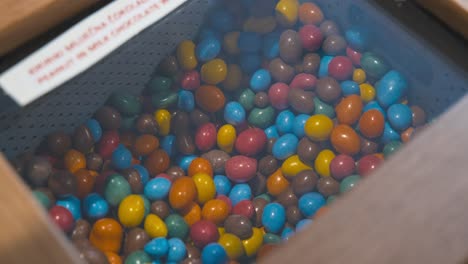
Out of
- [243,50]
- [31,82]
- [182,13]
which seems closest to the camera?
[31,82]

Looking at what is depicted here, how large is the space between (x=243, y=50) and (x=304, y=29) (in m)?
0.11

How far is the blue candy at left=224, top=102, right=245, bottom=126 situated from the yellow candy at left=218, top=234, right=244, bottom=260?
7.6 inches

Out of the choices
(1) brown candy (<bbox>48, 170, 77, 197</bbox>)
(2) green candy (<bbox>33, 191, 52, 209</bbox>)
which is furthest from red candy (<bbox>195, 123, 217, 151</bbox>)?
(2) green candy (<bbox>33, 191, 52, 209</bbox>)

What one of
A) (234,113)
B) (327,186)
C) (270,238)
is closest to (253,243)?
(270,238)

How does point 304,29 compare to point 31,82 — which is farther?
point 304,29

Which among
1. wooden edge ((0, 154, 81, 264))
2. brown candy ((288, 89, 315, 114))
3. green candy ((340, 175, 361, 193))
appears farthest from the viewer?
brown candy ((288, 89, 315, 114))

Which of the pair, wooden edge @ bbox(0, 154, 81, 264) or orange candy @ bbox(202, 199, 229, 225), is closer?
wooden edge @ bbox(0, 154, 81, 264)

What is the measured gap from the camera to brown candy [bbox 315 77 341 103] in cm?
88

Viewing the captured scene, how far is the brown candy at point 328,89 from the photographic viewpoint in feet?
2.90

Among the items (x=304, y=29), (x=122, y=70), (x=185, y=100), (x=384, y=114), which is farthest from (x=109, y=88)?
(x=384, y=114)

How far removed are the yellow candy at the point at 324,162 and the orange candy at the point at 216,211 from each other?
149mm

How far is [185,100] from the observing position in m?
0.88

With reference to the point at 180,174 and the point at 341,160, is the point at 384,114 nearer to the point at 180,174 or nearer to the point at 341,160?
the point at 341,160

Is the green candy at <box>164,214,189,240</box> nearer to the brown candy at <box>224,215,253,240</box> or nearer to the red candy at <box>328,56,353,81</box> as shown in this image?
the brown candy at <box>224,215,253,240</box>
